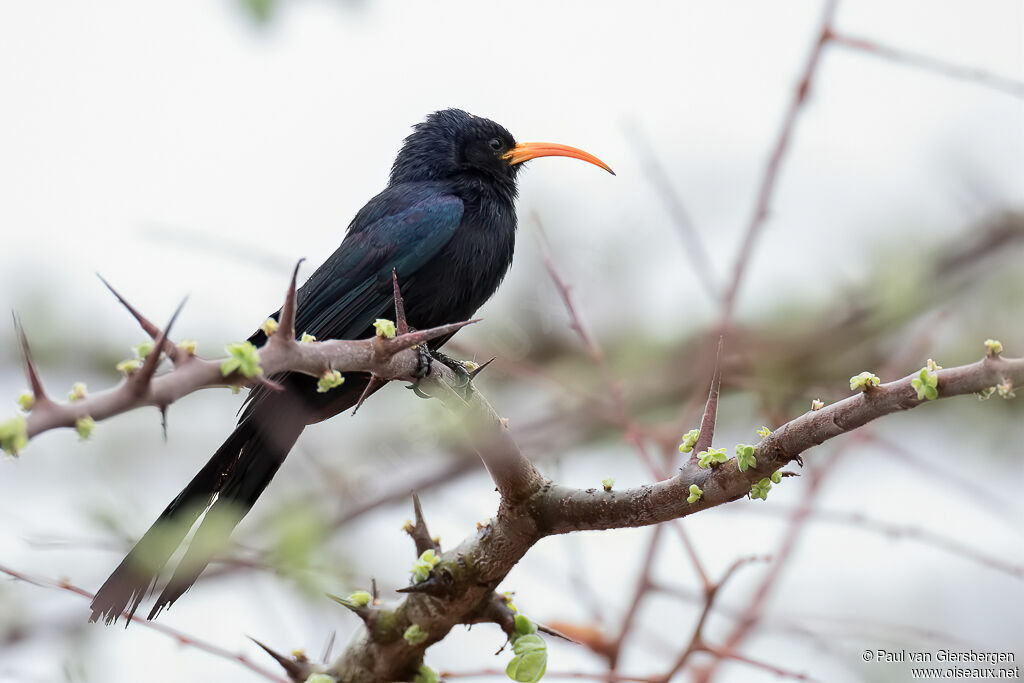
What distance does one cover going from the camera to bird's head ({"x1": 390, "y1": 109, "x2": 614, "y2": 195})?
445 centimetres

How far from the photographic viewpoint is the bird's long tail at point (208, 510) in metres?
2.50

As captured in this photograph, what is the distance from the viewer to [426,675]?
246 cm

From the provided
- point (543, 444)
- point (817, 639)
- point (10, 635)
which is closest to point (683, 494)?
point (817, 639)

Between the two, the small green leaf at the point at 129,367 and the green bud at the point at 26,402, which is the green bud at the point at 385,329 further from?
the green bud at the point at 26,402

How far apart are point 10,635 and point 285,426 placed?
7.64 feet

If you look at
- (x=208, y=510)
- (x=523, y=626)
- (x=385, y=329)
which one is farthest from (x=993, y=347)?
(x=208, y=510)

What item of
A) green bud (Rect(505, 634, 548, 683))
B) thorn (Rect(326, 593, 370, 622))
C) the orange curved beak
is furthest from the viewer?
the orange curved beak

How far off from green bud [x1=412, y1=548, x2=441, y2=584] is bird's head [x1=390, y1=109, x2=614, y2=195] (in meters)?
2.30

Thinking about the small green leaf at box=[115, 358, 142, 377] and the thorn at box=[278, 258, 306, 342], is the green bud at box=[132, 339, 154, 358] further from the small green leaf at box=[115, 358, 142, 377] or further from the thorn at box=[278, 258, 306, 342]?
the thorn at box=[278, 258, 306, 342]

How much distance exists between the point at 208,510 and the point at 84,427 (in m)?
1.65

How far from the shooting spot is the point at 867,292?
543 cm

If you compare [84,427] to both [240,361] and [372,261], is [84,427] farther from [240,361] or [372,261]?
[372,261]

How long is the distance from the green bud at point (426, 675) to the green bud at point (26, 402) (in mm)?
1348

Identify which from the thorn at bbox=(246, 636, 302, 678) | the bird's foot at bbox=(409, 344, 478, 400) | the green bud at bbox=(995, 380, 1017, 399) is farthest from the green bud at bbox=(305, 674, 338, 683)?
the green bud at bbox=(995, 380, 1017, 399)
